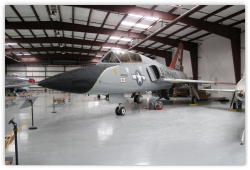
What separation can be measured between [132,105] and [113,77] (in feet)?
16.8

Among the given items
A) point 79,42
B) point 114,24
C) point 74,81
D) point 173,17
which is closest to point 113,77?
point 74,81

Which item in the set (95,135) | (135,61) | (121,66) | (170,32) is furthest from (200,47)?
(95,135)

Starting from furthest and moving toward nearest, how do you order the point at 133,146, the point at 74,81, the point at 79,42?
1. the point at 79,42
2. the point at 74,81
3. the point at 133,146

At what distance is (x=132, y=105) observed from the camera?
1061 centimetres

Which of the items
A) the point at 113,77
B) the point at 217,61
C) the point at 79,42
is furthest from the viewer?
the point at 79,42

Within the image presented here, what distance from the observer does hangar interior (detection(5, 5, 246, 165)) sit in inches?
117

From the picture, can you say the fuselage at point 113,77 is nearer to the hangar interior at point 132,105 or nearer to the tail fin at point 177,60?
the hangar interior at point 132,105

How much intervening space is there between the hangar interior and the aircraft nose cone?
1232 millimetres

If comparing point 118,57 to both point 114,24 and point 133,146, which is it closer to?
point 133,146

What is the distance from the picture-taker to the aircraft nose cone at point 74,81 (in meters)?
4.27

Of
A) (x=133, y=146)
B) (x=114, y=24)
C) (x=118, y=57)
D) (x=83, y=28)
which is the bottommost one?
(x=133, y=146)

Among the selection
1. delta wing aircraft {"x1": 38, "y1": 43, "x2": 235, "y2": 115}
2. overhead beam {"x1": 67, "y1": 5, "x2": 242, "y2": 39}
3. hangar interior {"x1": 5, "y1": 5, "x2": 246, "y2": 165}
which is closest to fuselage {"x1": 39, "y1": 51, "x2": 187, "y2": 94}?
delta wing aircraft {"x1": 38, "y1": 43, "x2": 235, "y2": 115}

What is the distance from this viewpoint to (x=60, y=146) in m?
3.35

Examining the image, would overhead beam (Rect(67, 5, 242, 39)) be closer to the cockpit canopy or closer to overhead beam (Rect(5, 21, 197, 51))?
the cockpit canopy
